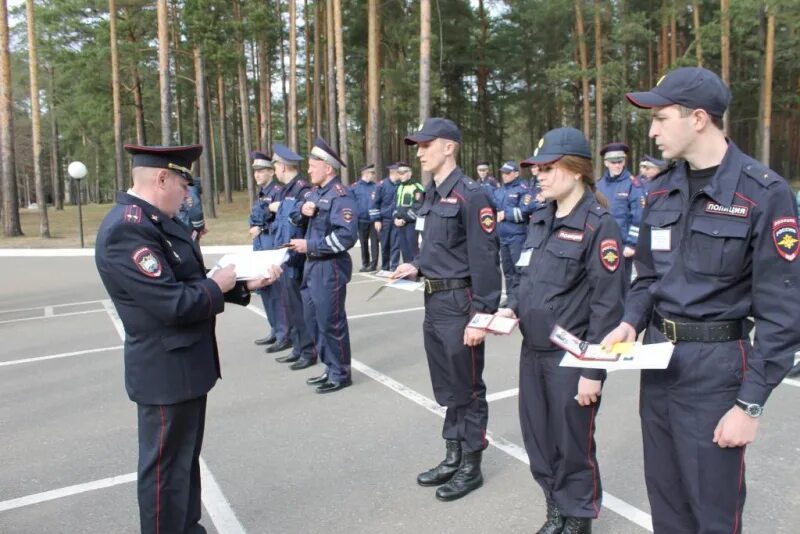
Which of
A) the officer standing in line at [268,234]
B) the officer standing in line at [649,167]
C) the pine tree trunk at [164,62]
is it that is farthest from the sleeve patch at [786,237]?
the pine tree trunk at [164,62]

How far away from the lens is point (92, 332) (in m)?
8.06

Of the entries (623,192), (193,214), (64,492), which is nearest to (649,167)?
(623,192)

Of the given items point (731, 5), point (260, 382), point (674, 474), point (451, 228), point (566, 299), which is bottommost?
point (260, 382)

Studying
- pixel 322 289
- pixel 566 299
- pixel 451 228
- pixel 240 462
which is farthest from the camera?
pixel 322 289

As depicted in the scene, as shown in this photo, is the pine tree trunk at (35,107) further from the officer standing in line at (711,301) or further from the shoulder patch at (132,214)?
the officer standing in line at (711,301)

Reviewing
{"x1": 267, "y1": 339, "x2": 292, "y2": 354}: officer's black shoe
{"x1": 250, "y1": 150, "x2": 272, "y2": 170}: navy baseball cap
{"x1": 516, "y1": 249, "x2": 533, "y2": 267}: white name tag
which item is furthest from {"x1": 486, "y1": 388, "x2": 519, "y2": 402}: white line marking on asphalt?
{"x1": 250, "y1": 150, "x2": 272, "y2": 170}: navy baseball cap

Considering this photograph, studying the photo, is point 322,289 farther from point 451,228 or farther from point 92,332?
point 92,332

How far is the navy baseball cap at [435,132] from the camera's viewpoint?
3605mm

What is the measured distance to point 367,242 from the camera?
1395cm

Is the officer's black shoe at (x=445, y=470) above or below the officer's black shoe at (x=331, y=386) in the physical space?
above

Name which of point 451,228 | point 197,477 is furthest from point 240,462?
point 451,228

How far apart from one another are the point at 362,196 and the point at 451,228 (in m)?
10.5

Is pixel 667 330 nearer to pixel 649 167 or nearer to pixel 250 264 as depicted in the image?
pixel 250 264

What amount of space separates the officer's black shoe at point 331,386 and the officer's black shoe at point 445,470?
1.93m
